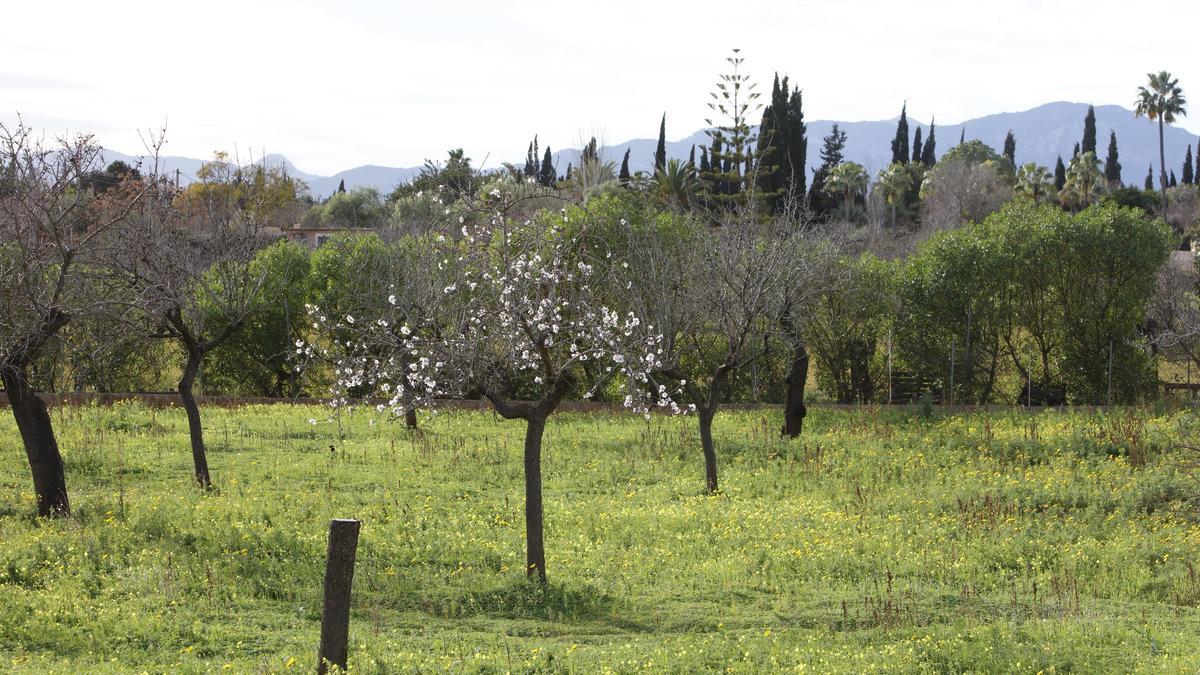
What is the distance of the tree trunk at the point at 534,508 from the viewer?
36.8 ft

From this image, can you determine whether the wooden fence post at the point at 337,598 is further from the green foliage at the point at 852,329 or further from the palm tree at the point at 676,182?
the palm tree at the point at 676,182

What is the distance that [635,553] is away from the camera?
485 inches

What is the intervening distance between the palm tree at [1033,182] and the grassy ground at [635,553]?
48.7 metres

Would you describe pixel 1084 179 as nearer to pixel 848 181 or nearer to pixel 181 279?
pixel 848 181

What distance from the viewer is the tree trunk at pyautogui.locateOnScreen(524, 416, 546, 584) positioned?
1120cm

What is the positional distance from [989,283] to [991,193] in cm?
4326

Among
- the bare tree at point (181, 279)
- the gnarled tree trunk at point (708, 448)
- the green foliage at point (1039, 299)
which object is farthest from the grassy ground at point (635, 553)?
the green foliage at point (1039, 299)

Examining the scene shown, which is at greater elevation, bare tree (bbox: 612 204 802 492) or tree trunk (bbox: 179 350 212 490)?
bare tree (bbox: 612 204 802 492)

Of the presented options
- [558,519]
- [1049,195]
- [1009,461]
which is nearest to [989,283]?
[1009,461]

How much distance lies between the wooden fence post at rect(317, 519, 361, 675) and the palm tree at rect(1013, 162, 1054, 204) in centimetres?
6362

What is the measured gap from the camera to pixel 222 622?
31.1 ft

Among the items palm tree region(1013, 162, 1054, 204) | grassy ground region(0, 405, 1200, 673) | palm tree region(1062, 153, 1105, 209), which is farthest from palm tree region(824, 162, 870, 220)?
grassy ground region(0, 405, 1200, 673)

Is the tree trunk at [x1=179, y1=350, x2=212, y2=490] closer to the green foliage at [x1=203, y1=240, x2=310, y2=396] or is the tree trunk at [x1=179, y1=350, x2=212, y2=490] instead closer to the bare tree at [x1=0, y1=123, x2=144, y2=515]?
the bare tree at [x1=0, y1=123, x2=144, y2=515]

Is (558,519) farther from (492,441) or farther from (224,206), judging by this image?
(224,206)
